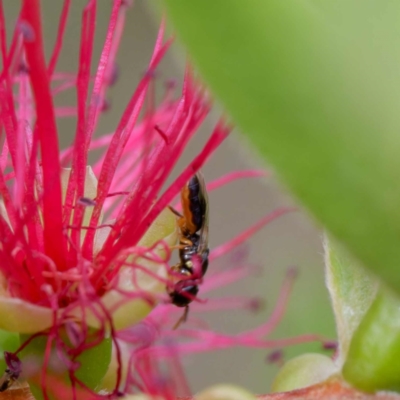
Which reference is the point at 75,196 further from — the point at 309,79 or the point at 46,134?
the point at 309,79

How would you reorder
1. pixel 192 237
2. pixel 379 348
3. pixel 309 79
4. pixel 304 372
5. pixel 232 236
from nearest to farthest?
pixel 309 79, pixel 379 348, pixel 304 372, pixel 192 237, pixel 232 236

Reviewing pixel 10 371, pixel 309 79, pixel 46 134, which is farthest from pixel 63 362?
pixel 309 79

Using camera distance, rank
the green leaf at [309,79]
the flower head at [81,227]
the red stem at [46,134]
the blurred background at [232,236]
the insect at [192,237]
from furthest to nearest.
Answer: the blurred background at [232,236], the insect at [192,237], the flower head at [81,227], the red stem at [46,134], the green leaf at [309,79]

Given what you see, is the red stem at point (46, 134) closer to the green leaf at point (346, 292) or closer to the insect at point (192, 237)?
the insect at point (192, 237)

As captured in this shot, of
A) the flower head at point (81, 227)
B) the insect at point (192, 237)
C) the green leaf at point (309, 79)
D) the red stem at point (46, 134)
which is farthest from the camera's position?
the insect at point (192, 237)

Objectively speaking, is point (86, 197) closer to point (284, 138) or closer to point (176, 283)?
point (176, 283)

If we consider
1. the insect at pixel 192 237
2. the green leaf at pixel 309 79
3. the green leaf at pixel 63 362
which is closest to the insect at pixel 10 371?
the green leaf at pixel 63 362
